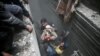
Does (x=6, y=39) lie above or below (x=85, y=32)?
above

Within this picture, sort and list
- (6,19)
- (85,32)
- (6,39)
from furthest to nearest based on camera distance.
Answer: (85,32) < (6,19) < (6,39)

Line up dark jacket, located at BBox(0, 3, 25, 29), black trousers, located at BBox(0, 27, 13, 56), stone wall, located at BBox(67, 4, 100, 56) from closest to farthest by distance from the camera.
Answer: black trousers, located at BBox(0, 27, 13, 56) → dark jacket, located at BBox(0, 3, 25, 29) → stone wall, located at BBox(67, 4, 100, 56)

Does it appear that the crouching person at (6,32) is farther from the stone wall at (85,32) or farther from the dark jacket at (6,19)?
the stone wall at (85,32)

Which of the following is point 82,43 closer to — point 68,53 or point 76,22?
point 76,22

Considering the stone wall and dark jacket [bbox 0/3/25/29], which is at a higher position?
dark jacket [bbox 0/3/25/29]

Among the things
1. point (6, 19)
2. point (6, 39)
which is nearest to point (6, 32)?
point (6, 39)

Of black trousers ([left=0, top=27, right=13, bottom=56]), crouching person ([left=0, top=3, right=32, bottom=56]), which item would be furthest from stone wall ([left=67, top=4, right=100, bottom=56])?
black trousers ([left=0, top=27, right=13, bottom=56])

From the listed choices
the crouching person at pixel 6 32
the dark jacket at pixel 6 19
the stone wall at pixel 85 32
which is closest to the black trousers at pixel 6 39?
the crouching person at pixel 6 32

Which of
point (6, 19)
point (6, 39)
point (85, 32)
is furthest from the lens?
point (85, 32)

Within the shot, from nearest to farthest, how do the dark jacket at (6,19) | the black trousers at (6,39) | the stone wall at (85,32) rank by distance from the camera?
1. the black trousers at (6,39)
2. the dark jacket at (6,19)
3. the stone wall at (85,32)

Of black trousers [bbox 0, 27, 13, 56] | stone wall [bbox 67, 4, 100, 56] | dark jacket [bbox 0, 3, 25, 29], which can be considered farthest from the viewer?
stone wall [bbox 67, 4, 100, 56]

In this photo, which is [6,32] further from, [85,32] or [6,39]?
[85,32]

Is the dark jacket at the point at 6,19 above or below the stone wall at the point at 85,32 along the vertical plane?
above

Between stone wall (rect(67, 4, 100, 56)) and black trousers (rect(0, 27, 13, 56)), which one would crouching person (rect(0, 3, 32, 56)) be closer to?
black trousers (rect(0, 27, 13, 56))
